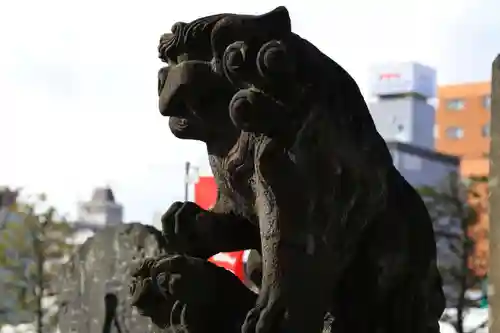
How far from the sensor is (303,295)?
1.39 metres

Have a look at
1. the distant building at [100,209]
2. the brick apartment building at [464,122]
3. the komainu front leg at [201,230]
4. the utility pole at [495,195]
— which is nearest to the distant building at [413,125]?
the brick apartment building at [464,122]

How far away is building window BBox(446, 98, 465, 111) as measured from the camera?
20203mm

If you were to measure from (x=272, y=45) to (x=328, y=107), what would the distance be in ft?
0.51

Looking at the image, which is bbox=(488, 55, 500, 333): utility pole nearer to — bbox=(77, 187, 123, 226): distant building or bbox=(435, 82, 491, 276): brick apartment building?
bbox=(77, 187, 123, 226): distant building

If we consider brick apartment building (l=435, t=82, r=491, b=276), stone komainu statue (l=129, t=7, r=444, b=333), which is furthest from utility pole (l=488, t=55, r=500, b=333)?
brick apartment building (l=435, t=82, r=491, b=276)

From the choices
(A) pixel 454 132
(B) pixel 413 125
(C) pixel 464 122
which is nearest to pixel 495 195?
(B) pixel 413 125

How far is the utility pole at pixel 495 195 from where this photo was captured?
2.85 metres

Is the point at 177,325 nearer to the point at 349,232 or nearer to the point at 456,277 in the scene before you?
the point at 349,232

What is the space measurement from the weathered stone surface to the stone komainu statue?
12.1 ft

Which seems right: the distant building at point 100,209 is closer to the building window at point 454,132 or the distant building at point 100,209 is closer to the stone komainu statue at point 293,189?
the building window at point 454,132

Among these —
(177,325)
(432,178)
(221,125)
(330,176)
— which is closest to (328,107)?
(330,176)

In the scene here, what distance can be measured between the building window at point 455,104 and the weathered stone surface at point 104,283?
49.2ft

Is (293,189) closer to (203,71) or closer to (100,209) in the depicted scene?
(203,71)

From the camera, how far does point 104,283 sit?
20.6ft
